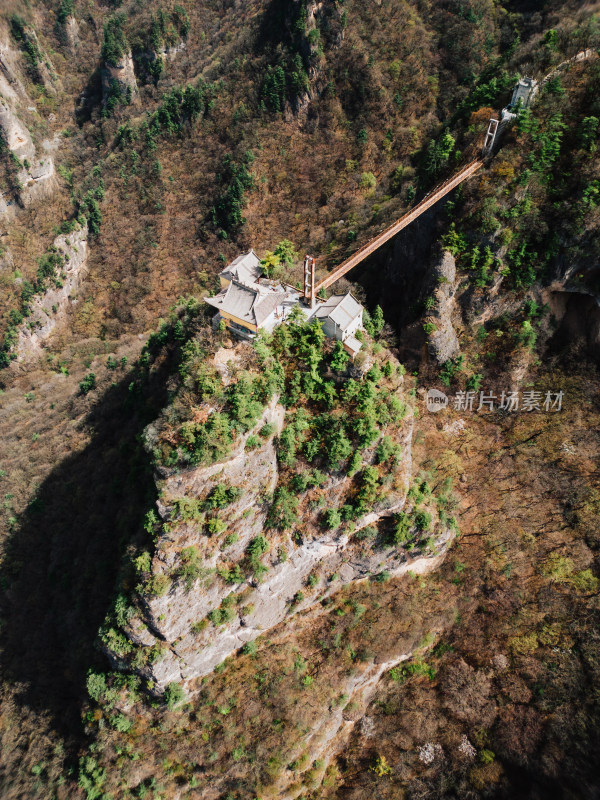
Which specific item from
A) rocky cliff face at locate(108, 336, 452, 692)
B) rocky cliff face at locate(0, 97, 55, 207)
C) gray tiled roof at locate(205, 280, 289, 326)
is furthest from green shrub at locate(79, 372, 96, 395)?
rocky cliff face at locate(0, 97, 55, 207)

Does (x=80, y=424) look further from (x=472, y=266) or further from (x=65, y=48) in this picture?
(x=65, y=48)

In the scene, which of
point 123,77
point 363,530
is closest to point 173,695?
point 363,530

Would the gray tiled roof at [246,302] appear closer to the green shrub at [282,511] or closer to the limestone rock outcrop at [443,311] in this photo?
the green shrub at [282,511]

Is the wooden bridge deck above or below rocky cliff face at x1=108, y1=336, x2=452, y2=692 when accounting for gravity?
above

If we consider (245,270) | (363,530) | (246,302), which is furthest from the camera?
(245,270)

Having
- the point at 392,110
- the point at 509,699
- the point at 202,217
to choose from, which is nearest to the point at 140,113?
the point at 202,217

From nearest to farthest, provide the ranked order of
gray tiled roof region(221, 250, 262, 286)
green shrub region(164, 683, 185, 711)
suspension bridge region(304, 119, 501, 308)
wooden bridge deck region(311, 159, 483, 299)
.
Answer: green shrub region(164, 683, 185, 711), gray tiled roof region(221, 250, 262, 286), suspension bridge region(304, 119, 501, 308), wooden bridge deck region(311, 159, 483, 299)

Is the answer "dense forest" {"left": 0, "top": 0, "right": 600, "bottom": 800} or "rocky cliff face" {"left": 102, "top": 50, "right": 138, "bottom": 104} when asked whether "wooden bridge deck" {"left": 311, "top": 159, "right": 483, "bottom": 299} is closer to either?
"dense forest" {"left": 0, "top": 0, "right": 600, "bottom": 800}

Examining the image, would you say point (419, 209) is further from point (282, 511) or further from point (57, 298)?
point (57, 298)
